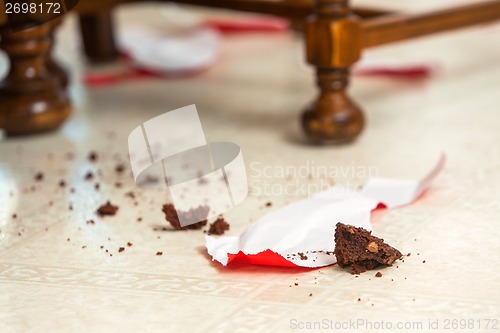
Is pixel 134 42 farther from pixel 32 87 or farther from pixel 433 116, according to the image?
pixel 433 116

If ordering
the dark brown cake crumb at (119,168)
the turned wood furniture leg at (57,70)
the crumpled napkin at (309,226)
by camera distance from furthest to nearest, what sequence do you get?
the turned wood furniture leg at (57,70)
the dark brown cake crumb at (119,168)
the crumpled napkin at (309,226)

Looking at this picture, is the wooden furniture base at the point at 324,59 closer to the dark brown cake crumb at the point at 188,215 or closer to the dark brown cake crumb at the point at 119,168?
the dark brown cake crumb at the point at 119,168

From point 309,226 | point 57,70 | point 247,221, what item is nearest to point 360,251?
point 309,226

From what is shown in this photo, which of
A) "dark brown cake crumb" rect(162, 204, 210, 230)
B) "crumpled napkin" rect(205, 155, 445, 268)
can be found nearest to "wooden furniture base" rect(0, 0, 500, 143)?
"crumpled napkin" rect(205, 155, 445, 268)

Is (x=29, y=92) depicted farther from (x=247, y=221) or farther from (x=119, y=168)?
(x=247, y=221)

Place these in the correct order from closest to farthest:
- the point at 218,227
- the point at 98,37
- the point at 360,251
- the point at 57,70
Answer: the point at 360,251
the point at 218,227
the point at 57,70
the point at 98,37

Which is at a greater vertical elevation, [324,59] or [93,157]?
[324,59]

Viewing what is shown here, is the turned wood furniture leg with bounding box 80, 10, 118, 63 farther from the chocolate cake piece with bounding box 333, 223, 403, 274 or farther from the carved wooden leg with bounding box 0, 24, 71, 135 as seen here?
the chocolate cake piece with bounding box 333, 223, 403, 274

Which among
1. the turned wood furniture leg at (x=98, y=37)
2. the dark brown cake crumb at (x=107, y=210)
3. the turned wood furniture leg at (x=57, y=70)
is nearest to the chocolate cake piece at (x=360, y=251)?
the dark brown cake crumb at (x=107, y=210)
